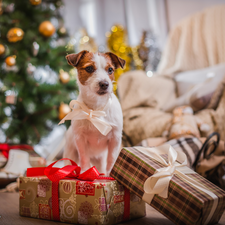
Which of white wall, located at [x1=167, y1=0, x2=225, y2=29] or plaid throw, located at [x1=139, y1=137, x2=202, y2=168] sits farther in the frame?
white wall, located at [x1=167, y1=0, x2=225, y2=29]

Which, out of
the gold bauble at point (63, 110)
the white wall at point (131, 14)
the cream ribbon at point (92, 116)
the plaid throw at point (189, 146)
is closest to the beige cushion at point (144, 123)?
the plaid throw at point (189, 146)

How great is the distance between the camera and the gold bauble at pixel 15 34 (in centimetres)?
171

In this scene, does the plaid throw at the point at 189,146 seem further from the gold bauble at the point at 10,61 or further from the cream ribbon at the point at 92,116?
the gold bauble at the point at 10,61

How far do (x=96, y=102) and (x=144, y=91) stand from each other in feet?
3.67

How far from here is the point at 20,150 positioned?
1549 mm

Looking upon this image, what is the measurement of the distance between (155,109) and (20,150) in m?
1.03

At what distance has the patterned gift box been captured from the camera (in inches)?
27.1

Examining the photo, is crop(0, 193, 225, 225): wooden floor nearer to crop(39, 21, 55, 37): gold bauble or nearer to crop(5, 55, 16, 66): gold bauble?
crop(5, 55, 16, 66): gold bauble

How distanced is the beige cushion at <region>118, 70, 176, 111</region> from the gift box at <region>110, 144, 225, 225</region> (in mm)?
1125

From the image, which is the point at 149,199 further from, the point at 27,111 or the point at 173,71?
the point at 173,71

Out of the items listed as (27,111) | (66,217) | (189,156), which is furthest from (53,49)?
(66,217)

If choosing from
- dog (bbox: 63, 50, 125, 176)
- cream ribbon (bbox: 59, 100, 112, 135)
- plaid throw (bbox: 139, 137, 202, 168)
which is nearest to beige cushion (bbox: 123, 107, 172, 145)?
plaid throw (bbox: 139, 137, 202, 168)

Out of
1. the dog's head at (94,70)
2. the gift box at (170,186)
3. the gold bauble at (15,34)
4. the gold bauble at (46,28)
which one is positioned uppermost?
the gold bauble at (46,28)

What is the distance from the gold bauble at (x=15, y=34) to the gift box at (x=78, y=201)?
125cm
